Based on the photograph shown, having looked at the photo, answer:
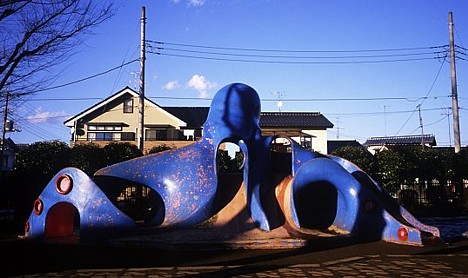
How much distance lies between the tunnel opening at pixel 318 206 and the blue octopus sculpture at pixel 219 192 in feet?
1.30

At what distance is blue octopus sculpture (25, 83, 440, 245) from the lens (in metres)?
11.5

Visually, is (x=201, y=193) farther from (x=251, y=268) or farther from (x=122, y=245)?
(x=251, y=268)

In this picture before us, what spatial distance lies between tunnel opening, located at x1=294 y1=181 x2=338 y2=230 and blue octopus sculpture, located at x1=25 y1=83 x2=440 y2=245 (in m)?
0.40

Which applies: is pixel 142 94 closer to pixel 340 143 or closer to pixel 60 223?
pixel 60 223

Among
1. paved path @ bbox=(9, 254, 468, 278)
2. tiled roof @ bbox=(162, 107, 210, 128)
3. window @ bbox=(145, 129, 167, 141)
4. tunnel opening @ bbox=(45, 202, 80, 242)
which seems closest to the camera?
paved path @ bbox=(9, 254, 468, 278)

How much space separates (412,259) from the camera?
30.3 feet

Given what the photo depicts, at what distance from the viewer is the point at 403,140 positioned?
4972cm

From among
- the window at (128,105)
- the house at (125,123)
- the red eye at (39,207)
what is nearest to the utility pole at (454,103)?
the house at (125,123)

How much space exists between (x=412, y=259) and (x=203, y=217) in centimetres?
531

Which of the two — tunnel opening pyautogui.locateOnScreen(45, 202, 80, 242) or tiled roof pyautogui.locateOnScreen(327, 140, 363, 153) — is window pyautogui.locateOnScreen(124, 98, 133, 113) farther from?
tiled roof pyautogui.locateOnScreen(327, 140, 363, 153)

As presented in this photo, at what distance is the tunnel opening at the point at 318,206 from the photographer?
13719mm

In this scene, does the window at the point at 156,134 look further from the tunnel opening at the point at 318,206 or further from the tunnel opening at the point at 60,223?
the tunnel opening at the point at 60,223

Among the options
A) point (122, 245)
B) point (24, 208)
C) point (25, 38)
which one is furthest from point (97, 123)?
point (122, 245)

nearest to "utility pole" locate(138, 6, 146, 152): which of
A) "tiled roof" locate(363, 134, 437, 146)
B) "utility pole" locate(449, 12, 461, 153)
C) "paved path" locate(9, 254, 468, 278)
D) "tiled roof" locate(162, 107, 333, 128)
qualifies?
"paved path" locate(9, 254, 468, 278)
